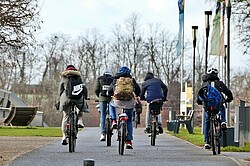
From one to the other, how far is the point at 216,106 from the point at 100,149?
289 centimetres

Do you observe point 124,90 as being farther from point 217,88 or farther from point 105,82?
point 105,82

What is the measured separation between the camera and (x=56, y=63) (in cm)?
7531

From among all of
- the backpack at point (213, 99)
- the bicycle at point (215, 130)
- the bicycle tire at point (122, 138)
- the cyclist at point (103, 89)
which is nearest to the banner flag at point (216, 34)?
the cyclist at point (103, 89)

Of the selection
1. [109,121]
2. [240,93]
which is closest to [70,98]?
[109,121]

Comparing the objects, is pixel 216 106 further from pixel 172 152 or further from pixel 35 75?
pixel 35 75

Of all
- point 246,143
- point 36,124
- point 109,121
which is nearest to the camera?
point 109,121

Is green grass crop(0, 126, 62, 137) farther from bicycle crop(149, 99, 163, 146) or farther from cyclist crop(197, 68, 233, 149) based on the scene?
cyclist crop(197, 68, 233, 149)

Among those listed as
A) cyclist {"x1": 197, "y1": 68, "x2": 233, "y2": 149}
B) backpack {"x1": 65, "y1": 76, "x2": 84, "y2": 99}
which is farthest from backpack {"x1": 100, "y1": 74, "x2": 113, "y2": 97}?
cyclist {"x1": 197, "y1": 68, "x2": 233, "y2": 149}

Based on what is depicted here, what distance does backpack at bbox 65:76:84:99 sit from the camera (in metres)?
15.6

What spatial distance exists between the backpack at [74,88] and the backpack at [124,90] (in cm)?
75

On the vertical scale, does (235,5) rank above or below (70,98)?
above

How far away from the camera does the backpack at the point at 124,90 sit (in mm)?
15492

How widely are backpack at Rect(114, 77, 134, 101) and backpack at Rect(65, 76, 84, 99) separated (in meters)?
0.75

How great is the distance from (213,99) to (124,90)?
1838 millimetres
